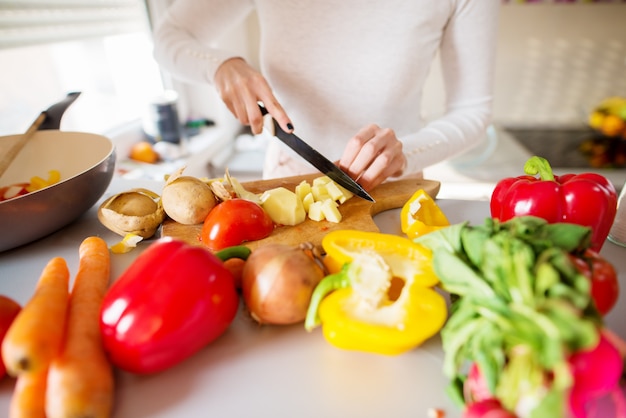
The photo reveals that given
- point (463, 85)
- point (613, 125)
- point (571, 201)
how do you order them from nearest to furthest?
point (571, 201) → point (463, 85) → point (613, 125)

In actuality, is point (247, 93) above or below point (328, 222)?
above

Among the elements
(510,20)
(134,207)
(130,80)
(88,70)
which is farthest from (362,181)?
(510,20)

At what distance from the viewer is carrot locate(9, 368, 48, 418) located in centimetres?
38

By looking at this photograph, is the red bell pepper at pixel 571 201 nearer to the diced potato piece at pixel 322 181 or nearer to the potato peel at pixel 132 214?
the diced potato piece at pixel 322 181

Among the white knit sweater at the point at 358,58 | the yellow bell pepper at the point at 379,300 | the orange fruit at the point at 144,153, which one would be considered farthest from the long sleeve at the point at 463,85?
the orange fruit at the point at 144,153

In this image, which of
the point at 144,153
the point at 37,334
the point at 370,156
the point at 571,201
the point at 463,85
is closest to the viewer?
the point at 37,334

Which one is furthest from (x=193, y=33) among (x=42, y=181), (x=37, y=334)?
(x=37, y=334)

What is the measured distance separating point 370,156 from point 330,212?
155mm

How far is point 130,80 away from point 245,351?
6.07 feet

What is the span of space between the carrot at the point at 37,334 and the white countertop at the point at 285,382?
93mm

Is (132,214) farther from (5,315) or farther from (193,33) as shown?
(193,33)

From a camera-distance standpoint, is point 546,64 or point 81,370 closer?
point 81,370

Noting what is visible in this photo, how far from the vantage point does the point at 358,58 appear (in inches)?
41.6

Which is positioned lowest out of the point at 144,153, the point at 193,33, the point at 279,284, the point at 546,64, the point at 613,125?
the point at 613,125
